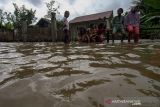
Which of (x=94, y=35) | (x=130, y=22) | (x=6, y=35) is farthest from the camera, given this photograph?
(x=6, y=35)

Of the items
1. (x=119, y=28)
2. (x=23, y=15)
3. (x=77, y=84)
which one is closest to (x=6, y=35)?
(x=119, y=28)

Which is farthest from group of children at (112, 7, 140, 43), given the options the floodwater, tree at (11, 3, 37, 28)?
tree at (11, 3, 37, 28)

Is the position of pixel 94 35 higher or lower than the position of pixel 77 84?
higher

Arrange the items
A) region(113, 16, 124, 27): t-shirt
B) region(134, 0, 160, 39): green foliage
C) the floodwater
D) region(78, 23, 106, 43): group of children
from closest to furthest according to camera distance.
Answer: the floodwater
region(113, 16, 124, 27): t-shirt
region(78, 23, 106, 43): group of children
region(134, 0, 160, 39): green foliage

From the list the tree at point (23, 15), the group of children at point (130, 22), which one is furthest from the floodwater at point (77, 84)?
the tree at point (23, 15)

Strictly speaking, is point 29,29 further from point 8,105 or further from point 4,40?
point 8,105

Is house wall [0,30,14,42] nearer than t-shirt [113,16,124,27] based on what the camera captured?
No

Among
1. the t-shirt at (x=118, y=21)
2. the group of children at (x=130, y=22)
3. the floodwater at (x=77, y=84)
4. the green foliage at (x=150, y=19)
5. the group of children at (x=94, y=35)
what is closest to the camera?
the floodwater at (x=77, y=84)

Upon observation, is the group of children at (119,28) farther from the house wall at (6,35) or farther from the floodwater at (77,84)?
the house wall at (6,35)

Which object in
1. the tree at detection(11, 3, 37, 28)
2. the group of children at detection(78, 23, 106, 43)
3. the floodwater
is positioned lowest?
the floodwater

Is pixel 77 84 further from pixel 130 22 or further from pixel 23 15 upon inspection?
pixel 23 15

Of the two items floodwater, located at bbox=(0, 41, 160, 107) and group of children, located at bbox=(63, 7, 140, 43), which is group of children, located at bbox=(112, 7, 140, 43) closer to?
group of children, located at bbox=(63, 7, 140, 43)

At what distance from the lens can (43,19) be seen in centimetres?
3806

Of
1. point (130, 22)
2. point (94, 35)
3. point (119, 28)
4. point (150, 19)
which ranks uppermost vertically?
point (150, 19)
